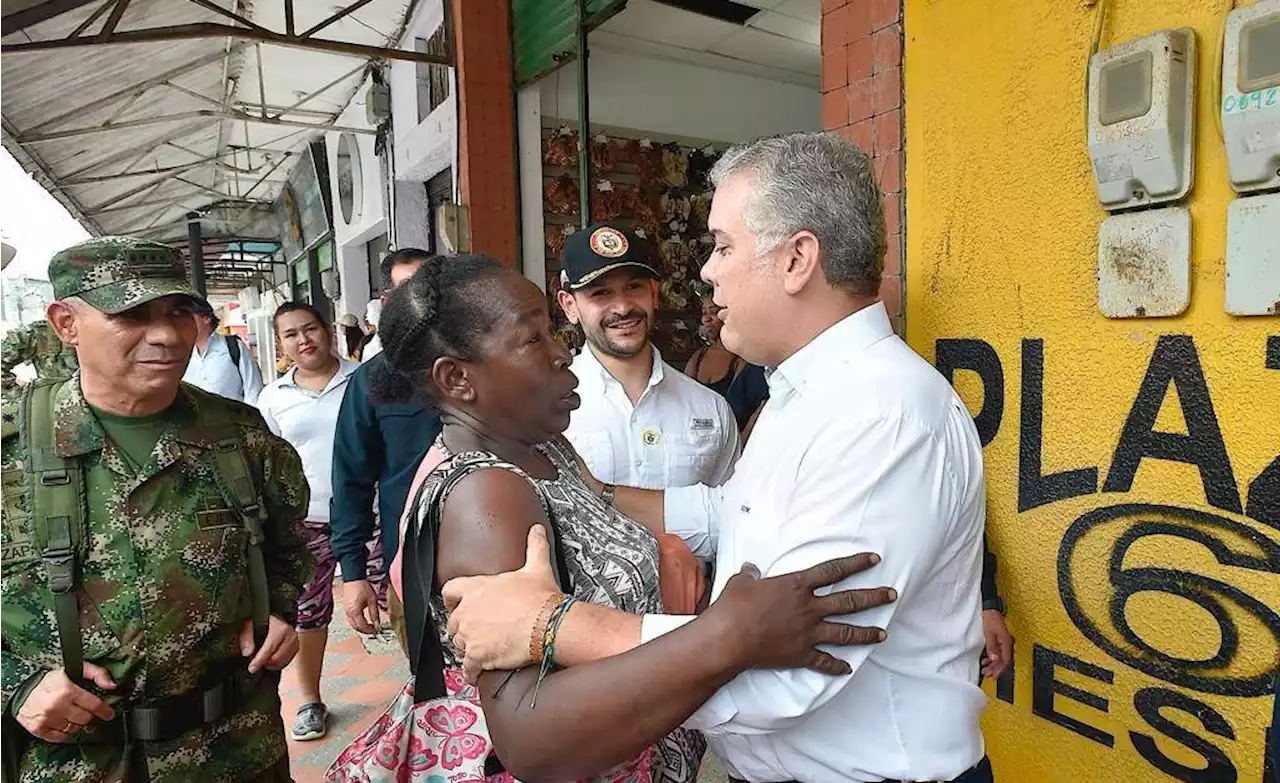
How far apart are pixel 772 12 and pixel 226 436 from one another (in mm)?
3989

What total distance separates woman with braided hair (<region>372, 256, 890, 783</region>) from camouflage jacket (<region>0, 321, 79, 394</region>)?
2.73 ft

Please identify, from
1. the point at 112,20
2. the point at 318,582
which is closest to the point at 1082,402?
the point at 318,582

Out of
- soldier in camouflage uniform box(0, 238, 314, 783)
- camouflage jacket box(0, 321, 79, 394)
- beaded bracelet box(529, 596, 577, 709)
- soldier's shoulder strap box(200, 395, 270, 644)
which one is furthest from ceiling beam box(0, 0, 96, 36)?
beaded bracelet box(529, 596, 577, 709)

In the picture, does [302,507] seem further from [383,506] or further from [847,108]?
[847,108]

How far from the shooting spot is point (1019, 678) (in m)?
2.09

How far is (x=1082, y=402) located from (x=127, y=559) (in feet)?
7.02

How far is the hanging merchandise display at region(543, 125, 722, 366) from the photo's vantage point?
205 inches

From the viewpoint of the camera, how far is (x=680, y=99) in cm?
551

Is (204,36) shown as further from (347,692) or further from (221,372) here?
(347,692)

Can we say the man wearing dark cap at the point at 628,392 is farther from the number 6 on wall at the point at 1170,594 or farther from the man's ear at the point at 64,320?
the man's ear at the point at 64,320

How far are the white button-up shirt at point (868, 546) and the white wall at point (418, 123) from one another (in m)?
4.88

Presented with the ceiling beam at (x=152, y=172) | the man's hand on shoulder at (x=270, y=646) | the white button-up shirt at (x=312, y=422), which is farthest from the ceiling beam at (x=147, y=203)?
the man's hand on shoulder at (x=270, y=646)

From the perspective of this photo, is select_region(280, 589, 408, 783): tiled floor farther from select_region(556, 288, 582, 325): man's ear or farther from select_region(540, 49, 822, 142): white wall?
select_region(540, 49, 822, 142): white wall

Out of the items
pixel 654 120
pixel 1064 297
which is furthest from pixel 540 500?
pixel 654 120
